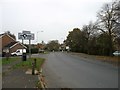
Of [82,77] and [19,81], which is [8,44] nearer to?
[82,77]

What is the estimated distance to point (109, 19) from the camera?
2314 inches

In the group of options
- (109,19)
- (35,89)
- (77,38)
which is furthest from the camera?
(77,38)

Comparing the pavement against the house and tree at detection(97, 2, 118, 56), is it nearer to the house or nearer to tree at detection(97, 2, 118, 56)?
tree at detection(97, 2, 118, 56)

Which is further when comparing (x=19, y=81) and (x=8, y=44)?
(x=8, y=44)

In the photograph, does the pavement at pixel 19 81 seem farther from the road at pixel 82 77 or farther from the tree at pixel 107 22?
the tree at pixel 107 22

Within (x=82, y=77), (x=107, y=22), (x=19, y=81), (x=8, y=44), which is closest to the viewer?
(x=19, y=81)

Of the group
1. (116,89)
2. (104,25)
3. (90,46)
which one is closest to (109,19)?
(104,25)

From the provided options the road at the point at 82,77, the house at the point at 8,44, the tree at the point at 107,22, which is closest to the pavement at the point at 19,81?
the road at the point at 82,77

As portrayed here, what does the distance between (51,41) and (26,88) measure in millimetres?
158644

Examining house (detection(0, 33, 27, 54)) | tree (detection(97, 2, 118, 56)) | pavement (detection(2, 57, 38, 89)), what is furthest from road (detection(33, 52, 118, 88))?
house (detection(0, 33, 27, 54))

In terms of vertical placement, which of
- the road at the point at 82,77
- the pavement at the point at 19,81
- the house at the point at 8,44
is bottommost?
the road at the point at 82,77

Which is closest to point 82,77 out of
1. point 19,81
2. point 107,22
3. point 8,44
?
point 19,81

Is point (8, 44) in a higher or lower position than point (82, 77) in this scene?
higher

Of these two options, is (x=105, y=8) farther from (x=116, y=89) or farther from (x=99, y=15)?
(x=116, y=89)
